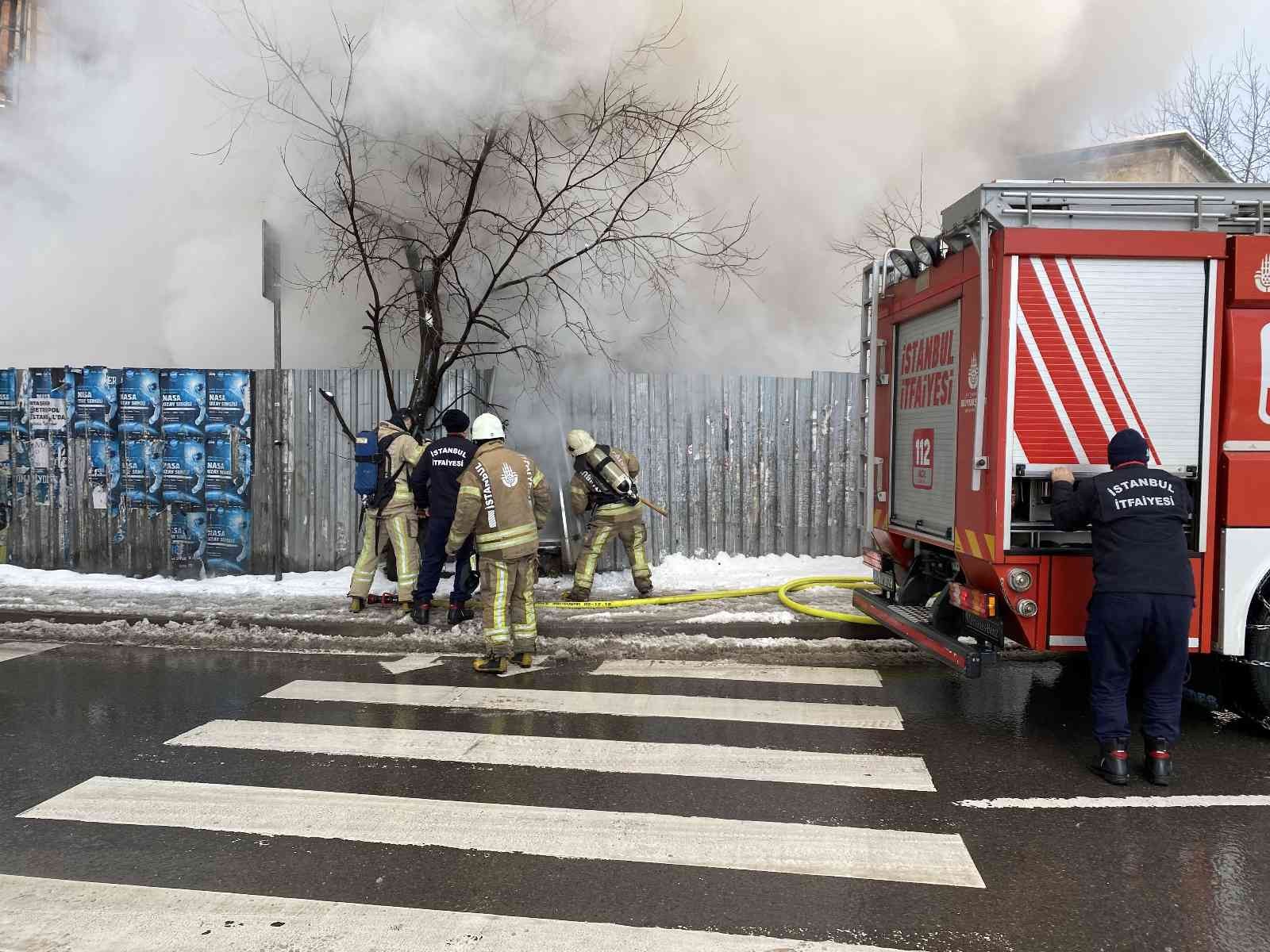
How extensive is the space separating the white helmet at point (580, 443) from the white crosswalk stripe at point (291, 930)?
17.6ft

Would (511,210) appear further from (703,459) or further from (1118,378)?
(1118,378)

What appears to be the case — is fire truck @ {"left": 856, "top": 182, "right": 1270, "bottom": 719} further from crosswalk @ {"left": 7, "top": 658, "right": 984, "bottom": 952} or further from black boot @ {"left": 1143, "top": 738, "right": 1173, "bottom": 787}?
crosswalk @ {"left": 7, "top": 658, "right": 984, "bottom": 952}

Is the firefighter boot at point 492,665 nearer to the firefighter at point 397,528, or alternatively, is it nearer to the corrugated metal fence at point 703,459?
the firefighter at point 397,528

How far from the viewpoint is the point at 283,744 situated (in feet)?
15.2

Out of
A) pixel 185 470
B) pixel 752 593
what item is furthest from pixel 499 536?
pixel 185 470

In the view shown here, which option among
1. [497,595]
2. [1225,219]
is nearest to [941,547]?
[1225,219]

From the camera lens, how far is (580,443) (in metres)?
8.16

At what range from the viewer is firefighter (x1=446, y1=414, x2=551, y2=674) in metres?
5.93

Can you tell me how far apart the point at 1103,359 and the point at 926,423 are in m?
1.14

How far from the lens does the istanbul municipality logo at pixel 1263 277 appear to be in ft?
14.7

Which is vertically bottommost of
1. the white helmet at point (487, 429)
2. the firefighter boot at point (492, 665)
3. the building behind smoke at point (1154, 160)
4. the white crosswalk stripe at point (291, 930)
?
the white crosswalk stripe at point (291, 930)

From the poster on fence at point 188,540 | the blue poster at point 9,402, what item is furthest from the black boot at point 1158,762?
the blue poster at point 9,402

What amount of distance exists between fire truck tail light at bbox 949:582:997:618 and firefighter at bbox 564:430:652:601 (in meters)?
3.63

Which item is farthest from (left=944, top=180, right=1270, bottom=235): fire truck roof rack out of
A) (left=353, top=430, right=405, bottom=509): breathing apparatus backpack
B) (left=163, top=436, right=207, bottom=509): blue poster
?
(left=163, top=436, right=207, bottom=509): blue poster
